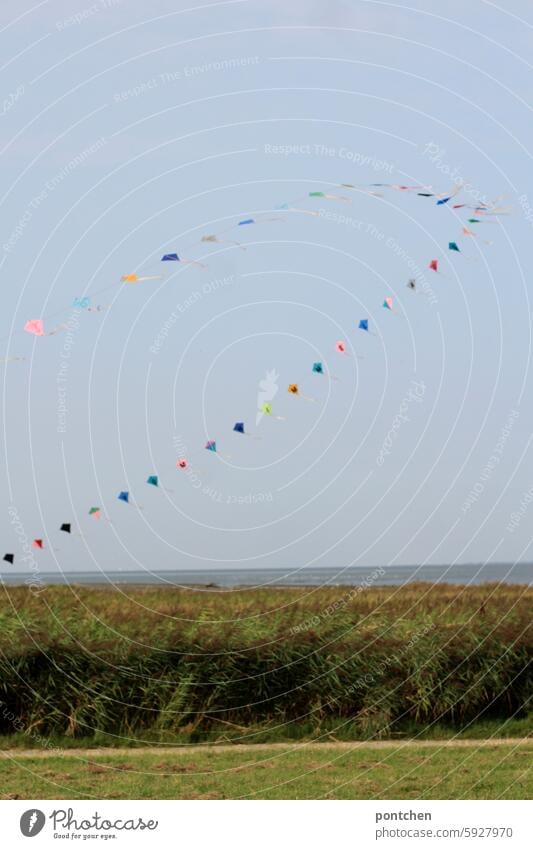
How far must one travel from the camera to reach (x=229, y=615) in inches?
680

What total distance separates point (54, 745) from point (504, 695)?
5.56 m

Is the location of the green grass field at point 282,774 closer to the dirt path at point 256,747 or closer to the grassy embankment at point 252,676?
the dirt path at point 256,747

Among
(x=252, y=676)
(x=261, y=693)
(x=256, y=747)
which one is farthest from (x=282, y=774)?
(x=252, y=676)
